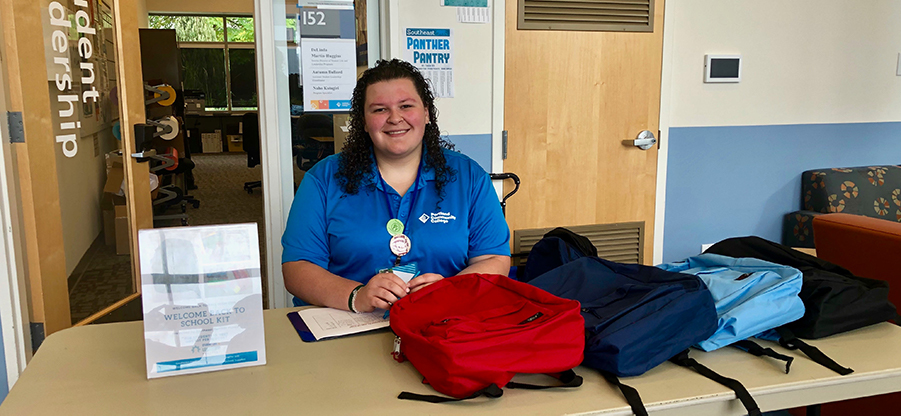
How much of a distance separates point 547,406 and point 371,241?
A: 0.84 meters

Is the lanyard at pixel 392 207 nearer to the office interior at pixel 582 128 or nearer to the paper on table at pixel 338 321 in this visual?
the paper on table at pixel 338 321

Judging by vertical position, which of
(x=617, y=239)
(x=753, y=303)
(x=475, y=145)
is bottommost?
(x=617, y=239)

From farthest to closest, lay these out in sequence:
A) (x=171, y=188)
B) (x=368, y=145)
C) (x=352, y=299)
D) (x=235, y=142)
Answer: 1. (x=235, y=142)
2. (x=171, y=188)
3. (x=368, y=145)
4. (x=352, y=299)

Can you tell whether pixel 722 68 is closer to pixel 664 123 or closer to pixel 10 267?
pixel 664 123

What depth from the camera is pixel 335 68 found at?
3.01m

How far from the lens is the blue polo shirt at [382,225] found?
180 cm

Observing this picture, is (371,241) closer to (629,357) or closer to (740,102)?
(629,357)

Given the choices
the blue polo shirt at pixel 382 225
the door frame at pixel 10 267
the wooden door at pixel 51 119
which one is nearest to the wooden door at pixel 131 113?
the wooden door at pixel 51 119

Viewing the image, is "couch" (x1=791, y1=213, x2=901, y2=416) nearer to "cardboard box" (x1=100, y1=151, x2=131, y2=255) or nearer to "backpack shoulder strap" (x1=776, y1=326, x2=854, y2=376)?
"backpack shoulder strap" (x1=776, y1=326, x2=854, y2=376)

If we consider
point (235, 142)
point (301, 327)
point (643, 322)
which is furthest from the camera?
point (235, 142)

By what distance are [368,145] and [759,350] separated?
1.21m

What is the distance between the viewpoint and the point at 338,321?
4.97ft

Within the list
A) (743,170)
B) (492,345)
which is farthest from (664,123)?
(492,345)

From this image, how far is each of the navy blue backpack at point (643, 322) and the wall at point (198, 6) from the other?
9.99 metres
